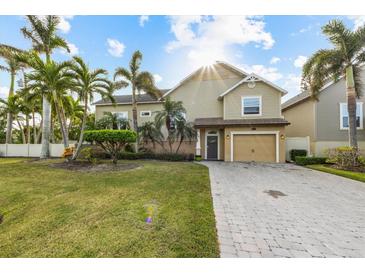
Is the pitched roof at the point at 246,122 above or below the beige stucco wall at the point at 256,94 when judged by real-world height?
below

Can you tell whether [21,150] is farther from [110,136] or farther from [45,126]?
[110,136]

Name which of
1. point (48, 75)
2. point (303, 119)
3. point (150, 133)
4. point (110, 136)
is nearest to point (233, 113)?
point (303, 119)

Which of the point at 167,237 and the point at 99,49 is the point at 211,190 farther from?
the point at 99,49

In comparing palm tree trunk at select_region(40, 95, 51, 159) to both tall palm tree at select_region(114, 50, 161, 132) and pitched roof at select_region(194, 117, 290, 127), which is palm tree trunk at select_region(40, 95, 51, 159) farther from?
pitched roof at select_region(194, 117, 290, 127)

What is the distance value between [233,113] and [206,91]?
380cm

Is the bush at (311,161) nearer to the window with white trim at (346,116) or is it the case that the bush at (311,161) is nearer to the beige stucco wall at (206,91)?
the window with white trim at (346,116)

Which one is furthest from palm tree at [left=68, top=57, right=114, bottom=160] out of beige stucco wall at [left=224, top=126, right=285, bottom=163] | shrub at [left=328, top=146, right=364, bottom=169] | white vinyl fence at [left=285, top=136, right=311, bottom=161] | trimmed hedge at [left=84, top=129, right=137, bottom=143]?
shrub at [left=328, top=146, right=364, bottom=169]

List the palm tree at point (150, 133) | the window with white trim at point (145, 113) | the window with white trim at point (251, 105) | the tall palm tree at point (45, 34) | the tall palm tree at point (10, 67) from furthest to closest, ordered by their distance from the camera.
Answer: the window with white trim at point (145, 113), the tall palm tree at point (10, 67), the palm tree at point (150, 133), the window with white trim at point (251, 105), the tall palm tree at point (45, 34)

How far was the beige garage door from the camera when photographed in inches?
499

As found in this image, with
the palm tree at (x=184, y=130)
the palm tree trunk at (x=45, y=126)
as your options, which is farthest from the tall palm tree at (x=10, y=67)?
the palm tree at (x=184, y=130)

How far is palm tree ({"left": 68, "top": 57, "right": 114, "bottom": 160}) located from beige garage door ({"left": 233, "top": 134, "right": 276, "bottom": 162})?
10.3m

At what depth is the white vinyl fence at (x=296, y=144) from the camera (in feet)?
42.9

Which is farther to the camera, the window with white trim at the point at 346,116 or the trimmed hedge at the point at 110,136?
the window with white trim at the point at 346,116
